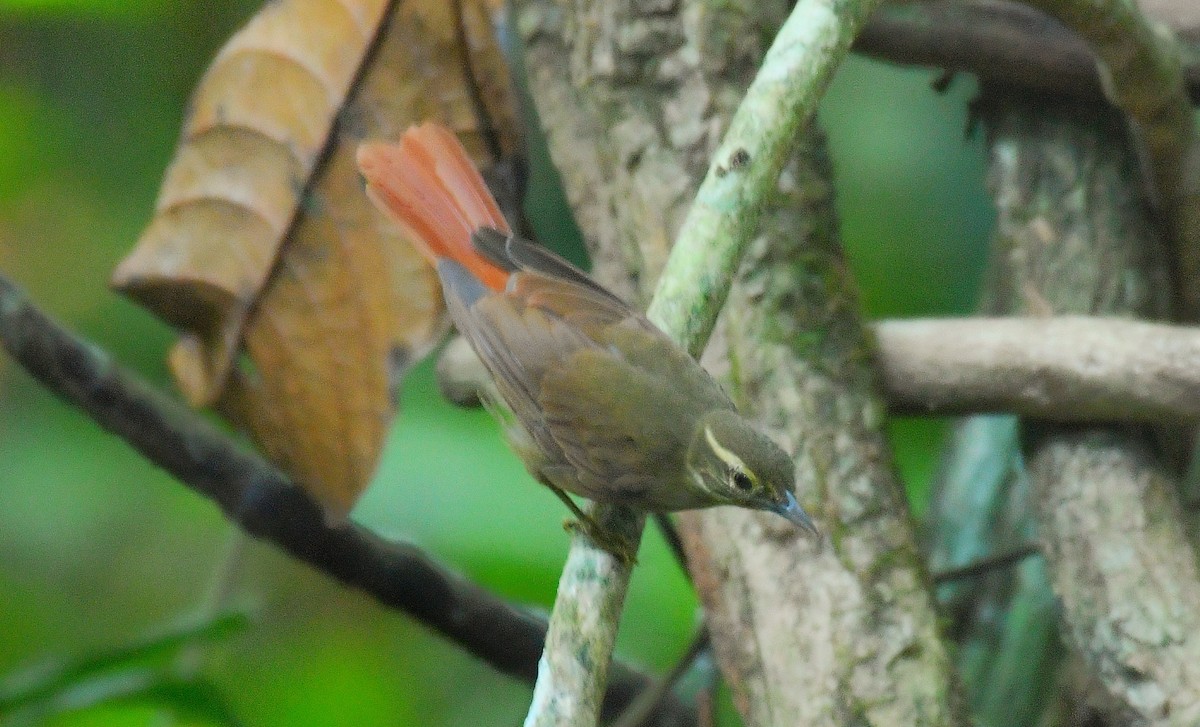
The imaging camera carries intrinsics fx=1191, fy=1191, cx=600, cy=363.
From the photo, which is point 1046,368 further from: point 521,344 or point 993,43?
point 521,344

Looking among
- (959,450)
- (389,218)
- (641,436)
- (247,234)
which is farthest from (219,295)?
(959,450)

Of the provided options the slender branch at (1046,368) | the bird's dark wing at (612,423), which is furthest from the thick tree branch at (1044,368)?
the bird's dark wing at (612,423)

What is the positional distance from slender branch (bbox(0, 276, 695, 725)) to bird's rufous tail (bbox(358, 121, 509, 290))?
81 centimetres

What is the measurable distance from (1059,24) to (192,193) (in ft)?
5.71

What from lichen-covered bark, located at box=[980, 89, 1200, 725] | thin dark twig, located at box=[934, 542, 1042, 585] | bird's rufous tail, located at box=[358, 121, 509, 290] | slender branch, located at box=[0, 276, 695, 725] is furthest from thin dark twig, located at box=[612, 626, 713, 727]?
bird's rufous tail, located at box=[358, 121, 509, 290]

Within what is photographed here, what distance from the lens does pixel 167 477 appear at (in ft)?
11.7

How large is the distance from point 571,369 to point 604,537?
33 cm

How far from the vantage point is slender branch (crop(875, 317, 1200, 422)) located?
204 cm

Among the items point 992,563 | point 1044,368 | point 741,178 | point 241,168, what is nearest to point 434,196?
point 241,168

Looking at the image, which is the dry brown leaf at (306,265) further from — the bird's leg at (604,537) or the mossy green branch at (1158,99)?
the mossy green branch at (1158,99)

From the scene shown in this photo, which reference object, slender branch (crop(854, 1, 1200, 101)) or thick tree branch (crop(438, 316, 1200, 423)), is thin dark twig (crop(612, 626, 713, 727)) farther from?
slender branch (crop(854, 1, 1200, 101))

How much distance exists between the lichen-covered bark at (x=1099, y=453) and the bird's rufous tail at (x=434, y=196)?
112cm

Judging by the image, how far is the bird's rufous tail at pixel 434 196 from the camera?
6.86ft

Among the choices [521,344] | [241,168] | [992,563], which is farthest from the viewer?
[992,563]
